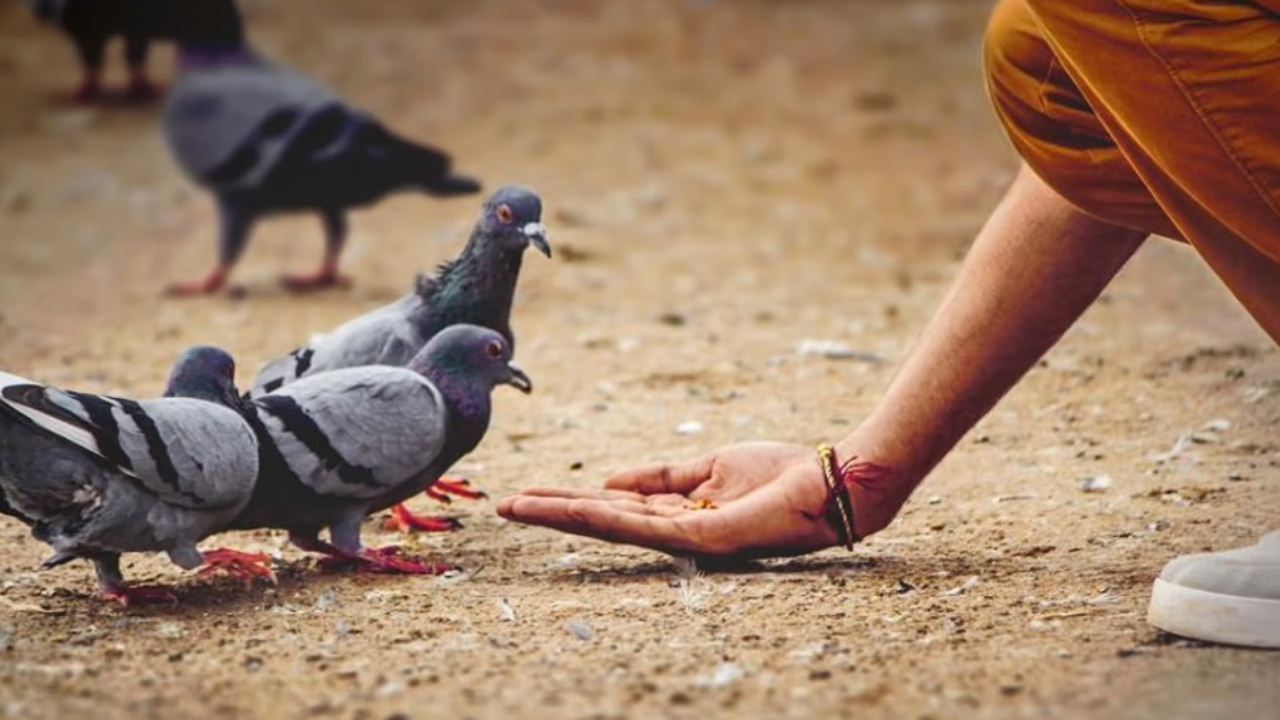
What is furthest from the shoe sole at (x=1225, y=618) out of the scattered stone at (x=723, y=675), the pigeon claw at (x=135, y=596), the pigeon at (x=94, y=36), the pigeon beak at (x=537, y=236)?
the pigeon at (x=94, y=36)

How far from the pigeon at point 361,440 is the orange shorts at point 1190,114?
4.21 ft

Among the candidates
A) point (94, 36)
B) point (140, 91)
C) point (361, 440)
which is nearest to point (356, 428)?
point (361, 440)

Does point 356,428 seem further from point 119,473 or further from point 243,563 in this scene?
point 119,473

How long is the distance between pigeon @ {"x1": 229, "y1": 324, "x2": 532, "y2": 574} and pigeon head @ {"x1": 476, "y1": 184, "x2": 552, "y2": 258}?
0.69m

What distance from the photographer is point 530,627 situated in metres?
2.98

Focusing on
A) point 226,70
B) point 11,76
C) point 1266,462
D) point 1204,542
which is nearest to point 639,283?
point 226,70

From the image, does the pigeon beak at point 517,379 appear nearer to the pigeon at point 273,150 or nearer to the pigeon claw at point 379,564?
the pigeon claw at point 379,564

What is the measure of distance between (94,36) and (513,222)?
22.0ft

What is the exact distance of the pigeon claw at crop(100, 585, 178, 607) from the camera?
3211 millimetres

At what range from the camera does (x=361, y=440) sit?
11.1 ft

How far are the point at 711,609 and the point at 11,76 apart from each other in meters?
9.29

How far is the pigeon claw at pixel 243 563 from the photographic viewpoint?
333 centimetres

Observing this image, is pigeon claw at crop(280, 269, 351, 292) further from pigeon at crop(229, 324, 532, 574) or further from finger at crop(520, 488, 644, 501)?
finger at crop(520, 488, 644, 501)

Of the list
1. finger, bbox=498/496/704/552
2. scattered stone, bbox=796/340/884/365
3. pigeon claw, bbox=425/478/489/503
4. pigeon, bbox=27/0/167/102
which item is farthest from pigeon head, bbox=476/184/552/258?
pigeon, bbox=27/0/167/102
